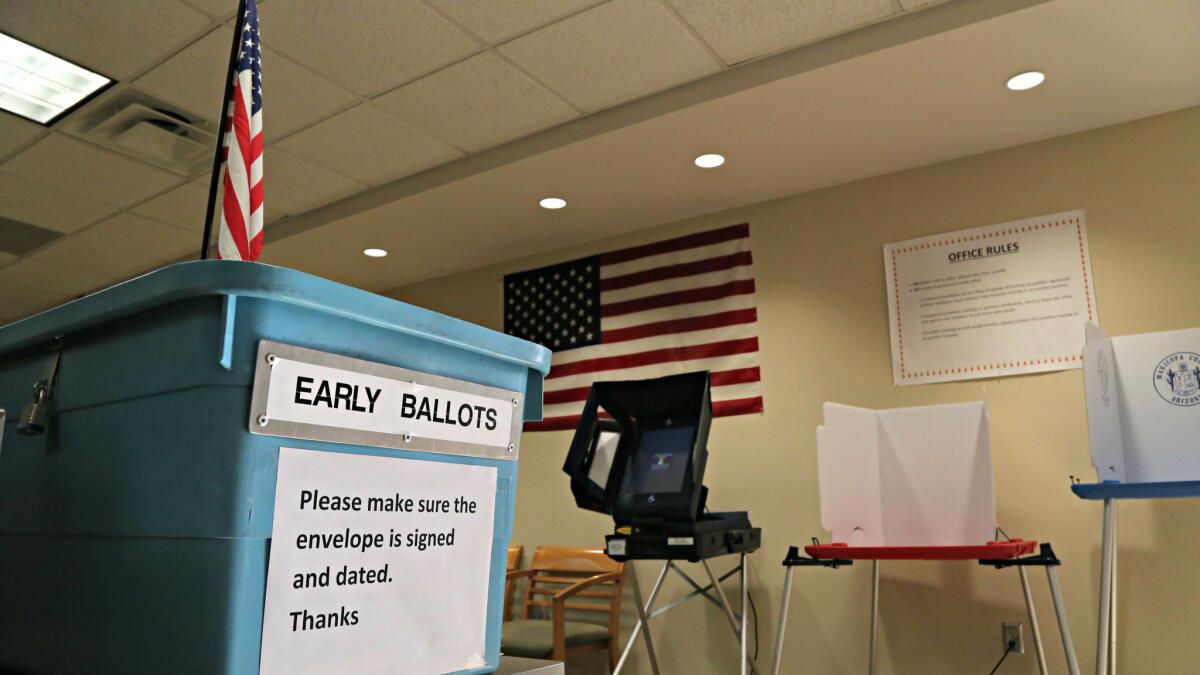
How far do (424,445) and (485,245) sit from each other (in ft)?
14.0

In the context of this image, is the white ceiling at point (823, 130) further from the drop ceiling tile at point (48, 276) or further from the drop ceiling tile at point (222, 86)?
the drop ceiling tile at point (48, 276)

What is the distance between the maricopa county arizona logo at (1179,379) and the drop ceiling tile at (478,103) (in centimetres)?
222

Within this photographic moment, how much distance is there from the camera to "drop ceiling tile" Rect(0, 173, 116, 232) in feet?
13.0

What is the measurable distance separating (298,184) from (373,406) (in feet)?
12.5

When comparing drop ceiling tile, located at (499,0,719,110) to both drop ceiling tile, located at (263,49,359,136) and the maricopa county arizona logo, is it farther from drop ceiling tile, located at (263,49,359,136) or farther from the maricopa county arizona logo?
the maricopa county arizona logo

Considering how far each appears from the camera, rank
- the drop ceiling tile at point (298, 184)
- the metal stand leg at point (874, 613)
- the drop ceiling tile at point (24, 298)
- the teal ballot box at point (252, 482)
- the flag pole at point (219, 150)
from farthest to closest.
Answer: the drop ceiling tile at point (24, 298)
the drop ceiling tile at point (298, 184)
the metal stand leg at point (874, 613)
the flag pole at point (219, 150)
the teal ballot box at point (252, 482)

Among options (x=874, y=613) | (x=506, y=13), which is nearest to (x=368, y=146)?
(x=506, y=13)

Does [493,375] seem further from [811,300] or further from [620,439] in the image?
[811,300]

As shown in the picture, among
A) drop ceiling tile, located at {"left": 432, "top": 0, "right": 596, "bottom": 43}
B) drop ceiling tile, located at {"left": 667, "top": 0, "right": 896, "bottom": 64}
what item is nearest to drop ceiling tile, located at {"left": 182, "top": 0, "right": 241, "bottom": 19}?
drop ceiling tile, located at {"left": 432, "top": 0, "right": 596, "bottom": 43}

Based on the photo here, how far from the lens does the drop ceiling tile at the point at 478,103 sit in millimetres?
3020

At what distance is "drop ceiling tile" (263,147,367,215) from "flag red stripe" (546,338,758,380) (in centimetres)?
140

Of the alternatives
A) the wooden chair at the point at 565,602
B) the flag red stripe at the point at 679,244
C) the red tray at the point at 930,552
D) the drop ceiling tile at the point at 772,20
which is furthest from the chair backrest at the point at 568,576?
the drop ceiling tile at the point at 772,20

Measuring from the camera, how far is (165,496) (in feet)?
1.45

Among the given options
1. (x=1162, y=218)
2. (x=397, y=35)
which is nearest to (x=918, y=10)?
(x=1162, y=218)
